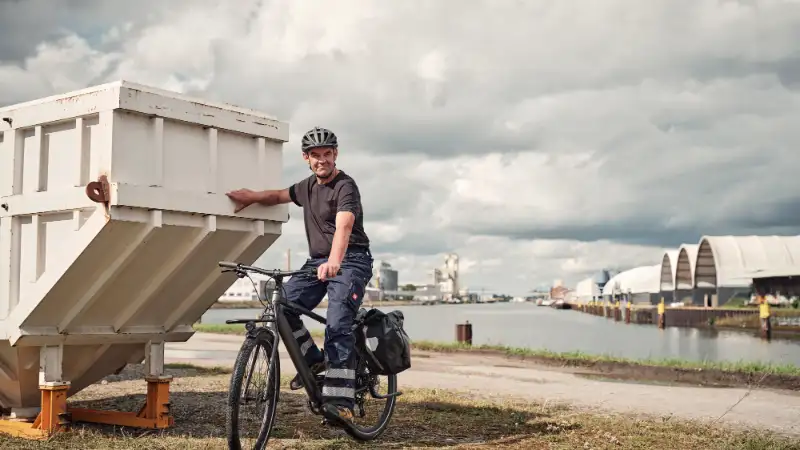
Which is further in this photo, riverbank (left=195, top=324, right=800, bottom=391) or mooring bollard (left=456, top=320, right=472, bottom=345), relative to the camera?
mooring bollard (left=456, top=320, right=472, bottom=345)

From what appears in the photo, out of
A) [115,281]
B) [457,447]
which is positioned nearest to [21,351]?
[115,281]

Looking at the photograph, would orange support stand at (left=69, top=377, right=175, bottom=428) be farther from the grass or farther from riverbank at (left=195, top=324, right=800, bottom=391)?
the grass

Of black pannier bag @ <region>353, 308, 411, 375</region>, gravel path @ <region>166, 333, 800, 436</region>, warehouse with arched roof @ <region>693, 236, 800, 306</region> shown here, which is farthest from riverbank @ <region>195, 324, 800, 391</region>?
warehouse with arched roof @ <region>693, 236, 800, 306</region>

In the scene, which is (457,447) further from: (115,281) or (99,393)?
(99,393)

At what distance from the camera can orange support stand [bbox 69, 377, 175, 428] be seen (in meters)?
7.35

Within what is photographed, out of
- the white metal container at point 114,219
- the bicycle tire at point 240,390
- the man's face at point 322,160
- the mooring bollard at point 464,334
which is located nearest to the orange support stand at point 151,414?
the white metal container at point 114,219

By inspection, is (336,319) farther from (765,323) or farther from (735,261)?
(735,261)

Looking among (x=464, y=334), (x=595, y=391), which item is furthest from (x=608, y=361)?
(x=464, y=334)

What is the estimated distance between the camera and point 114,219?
621 cm

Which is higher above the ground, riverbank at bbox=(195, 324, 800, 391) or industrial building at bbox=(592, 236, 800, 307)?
industrial building at bbox=(592, 236, 800, 307)

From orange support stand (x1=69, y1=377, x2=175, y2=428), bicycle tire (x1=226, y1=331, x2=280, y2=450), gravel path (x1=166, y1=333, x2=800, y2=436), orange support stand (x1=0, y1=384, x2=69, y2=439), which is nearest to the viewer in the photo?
bicycle tire (x1=226, y1=331, x2=280, y2=450)

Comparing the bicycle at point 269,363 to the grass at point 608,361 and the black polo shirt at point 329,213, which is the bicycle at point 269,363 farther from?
the grass at point 608,361

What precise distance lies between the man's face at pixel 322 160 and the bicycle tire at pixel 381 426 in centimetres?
198

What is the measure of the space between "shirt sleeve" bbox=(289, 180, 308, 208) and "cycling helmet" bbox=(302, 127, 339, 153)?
41 cm
